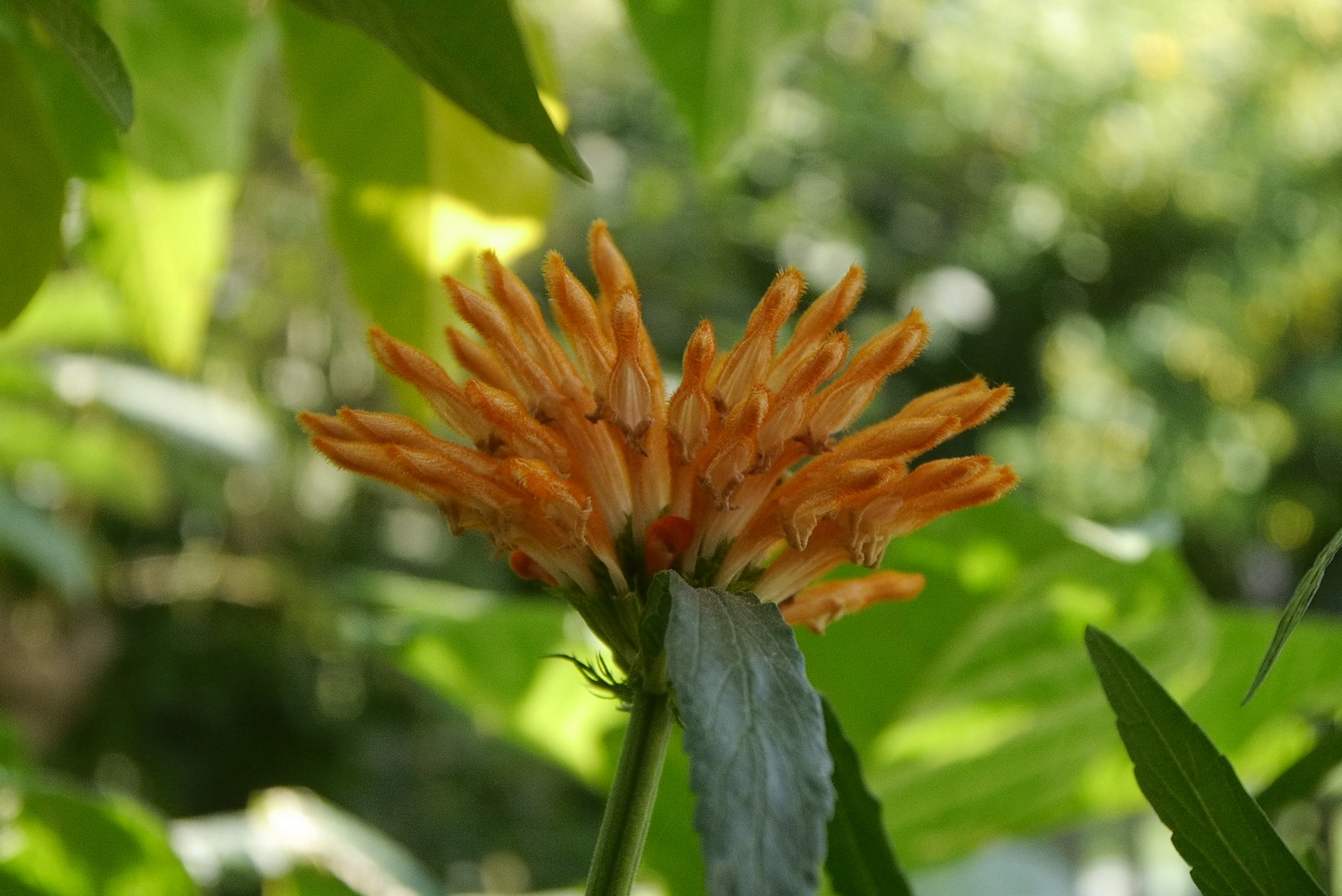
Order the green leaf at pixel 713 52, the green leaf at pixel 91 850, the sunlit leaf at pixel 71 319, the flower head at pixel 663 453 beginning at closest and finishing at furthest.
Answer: the flower head at pixel 663 453 → the green leaf at pixel 713 52 → the green leaf at pixel 91 850 → the sunlit leaf at pixel 71 319

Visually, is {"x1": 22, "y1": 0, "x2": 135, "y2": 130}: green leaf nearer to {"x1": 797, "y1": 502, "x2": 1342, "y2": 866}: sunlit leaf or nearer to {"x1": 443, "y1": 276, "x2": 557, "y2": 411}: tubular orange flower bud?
{"x1": 443, "y1": 276, "x2": 557, "y2": 411}: tubular orange flower bud

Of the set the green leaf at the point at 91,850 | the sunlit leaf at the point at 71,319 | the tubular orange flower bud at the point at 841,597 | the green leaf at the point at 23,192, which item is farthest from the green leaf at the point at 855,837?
the sunlit leaf at the point at 71,319

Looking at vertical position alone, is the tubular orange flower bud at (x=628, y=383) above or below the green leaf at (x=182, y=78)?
below

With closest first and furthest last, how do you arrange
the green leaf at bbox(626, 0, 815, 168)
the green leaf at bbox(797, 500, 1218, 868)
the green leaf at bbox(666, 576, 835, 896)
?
1. the green leaf at bbox(666, 576, 835, 896)
2. the green leaf at bbox(626, 0, 815, 168)
3. the green leaf at bbox(797, 500, 1218, 868)

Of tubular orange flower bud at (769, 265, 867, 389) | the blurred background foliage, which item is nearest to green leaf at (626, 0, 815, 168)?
the blurred background foliage

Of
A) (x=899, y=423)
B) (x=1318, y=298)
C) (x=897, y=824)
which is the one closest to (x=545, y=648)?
(x=897, y=824)

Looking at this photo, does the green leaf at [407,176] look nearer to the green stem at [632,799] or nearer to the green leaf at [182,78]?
the green leaf at [182,78]

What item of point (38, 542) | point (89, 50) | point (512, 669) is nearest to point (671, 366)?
point (38, 542)

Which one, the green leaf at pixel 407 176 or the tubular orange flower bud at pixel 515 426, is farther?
the green leaf at pixel 407 176
